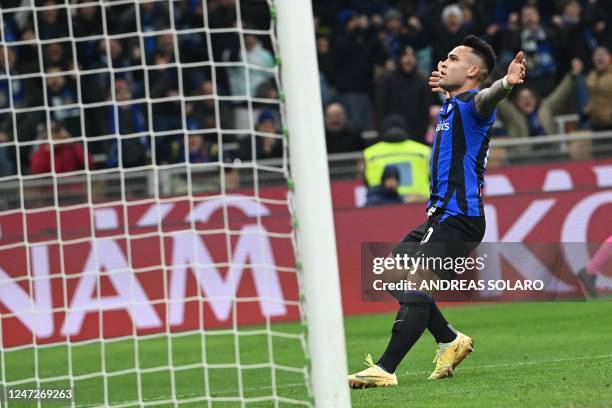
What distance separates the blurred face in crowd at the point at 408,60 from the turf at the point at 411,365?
4.00 metres

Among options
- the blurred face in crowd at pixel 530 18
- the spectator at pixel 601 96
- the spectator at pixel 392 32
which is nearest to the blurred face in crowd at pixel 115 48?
the spectator at pixel 392 32

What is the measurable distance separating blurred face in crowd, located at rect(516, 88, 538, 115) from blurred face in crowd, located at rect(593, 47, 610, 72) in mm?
949

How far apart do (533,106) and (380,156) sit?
321cm

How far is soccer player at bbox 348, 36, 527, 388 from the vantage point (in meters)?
7.52

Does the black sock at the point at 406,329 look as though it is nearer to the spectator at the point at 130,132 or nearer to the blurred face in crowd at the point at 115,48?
the spectator at the point at 130,132

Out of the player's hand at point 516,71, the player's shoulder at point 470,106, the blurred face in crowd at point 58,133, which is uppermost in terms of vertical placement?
the blurred face in crowd at point 58,133

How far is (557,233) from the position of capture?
47.6 ft

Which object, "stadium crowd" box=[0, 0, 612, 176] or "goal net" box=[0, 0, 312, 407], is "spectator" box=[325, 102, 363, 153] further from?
"goal net" box=[0, 0, 312, 407]

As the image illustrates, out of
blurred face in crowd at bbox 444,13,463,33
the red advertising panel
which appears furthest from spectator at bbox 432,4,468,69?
the red advertising panel

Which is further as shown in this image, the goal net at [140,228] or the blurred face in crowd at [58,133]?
the blurred face in crowd at [58,133]

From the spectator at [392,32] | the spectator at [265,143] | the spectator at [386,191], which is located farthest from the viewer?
the spectator at [392,32]

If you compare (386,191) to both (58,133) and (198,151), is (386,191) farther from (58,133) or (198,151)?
(58,133)

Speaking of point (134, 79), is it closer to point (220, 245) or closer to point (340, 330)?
point (220, 245)

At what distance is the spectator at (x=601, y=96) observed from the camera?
668 inches
